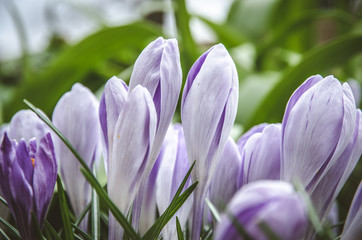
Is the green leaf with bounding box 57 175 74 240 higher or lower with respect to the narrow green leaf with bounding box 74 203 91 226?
higher

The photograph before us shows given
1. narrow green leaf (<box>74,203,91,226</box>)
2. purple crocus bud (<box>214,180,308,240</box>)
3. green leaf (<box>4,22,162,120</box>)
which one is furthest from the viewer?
green leaf (<box>4,22,162,120</box>)

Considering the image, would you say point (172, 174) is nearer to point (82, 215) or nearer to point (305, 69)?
point (82, 215)

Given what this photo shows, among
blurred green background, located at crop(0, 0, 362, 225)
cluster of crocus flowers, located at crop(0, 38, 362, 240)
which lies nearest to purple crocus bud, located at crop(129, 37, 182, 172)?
cluster of crocus flowers, located at crop(0, 38, 362, 240)

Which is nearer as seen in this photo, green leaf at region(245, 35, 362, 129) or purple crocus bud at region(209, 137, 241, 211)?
purple crocus bud at region(209, 137, 241, 211)

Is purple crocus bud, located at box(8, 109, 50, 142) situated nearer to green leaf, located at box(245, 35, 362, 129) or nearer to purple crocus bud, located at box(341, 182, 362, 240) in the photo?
purple crocus bud, located at box(341, 182, 362, 240)

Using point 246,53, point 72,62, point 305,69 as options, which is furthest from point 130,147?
point 246,53

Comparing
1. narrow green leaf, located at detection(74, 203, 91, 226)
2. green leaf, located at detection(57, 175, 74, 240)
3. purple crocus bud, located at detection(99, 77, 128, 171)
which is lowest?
narrow green leaf, located at detection(74, 203, 91, 226)

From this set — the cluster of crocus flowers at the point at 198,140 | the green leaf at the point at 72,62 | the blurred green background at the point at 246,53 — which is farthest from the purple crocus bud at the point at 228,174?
the green leaf at the point at 72,62
